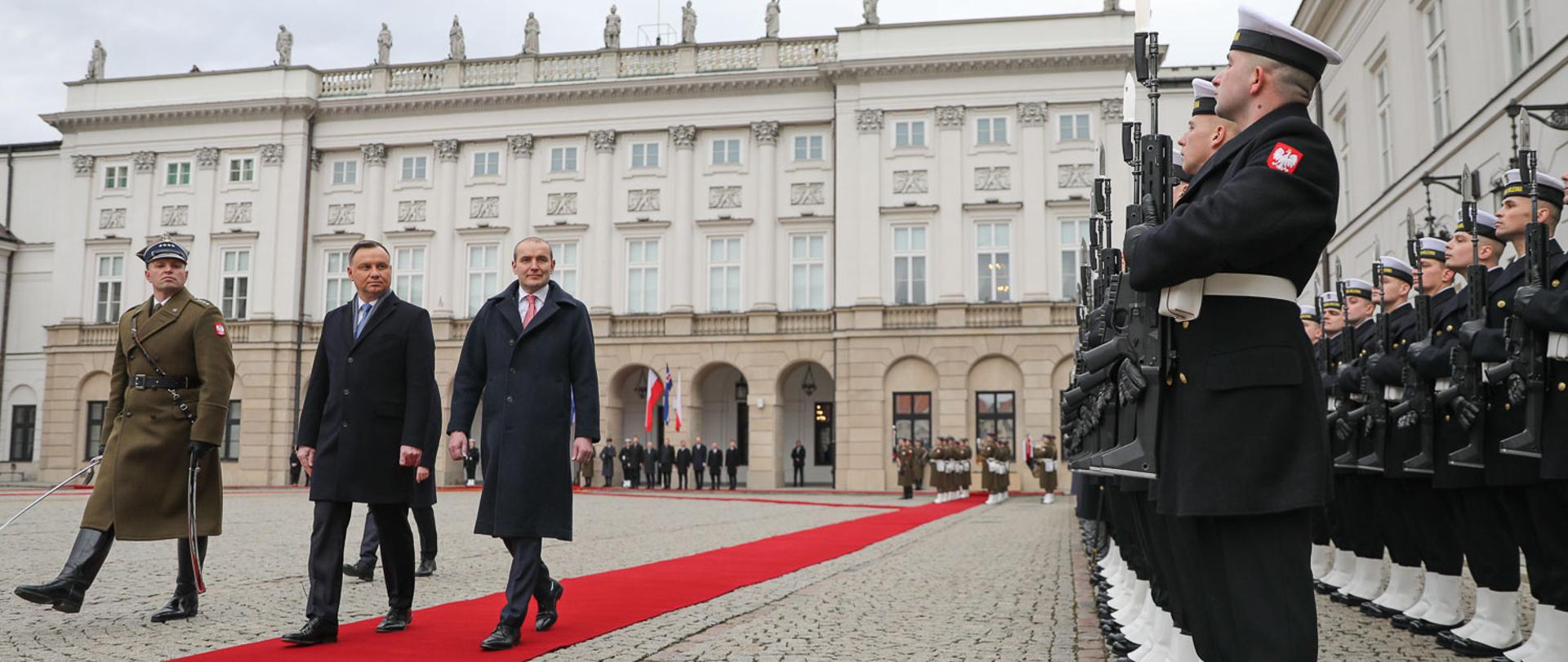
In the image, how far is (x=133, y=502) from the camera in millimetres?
6887

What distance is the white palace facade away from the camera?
3616 cm

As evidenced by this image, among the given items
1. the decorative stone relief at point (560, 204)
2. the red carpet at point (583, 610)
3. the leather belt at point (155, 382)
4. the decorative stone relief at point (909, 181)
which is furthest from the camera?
the decorative stone relief at point (560, 204)

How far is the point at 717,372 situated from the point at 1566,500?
36.5m

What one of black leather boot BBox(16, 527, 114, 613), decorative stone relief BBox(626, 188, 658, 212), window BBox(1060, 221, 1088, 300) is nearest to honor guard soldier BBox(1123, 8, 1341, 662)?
black leather boot BBox(16, 527, 114, 613)

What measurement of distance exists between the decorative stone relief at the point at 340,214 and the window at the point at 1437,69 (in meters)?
32.9

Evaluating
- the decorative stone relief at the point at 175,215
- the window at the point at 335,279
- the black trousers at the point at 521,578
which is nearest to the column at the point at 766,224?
the window at the point at 335,279

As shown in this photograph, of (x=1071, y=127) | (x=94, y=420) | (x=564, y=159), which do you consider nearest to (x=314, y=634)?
(x=1071, y=127)

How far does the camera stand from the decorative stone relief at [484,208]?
132ft

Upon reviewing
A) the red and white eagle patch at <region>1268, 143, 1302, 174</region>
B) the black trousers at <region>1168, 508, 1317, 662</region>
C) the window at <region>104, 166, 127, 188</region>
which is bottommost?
the black trousers at <region>1168, 508, 1317, 662</region>

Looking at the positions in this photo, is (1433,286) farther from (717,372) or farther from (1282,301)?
(717,372)

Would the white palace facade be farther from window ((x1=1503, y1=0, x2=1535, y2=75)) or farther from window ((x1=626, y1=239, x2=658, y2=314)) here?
window ((x1=1503, y1=0, x2=1535, y2=75))

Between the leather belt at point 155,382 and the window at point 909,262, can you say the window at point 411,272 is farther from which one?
the leather belt at point 155,382

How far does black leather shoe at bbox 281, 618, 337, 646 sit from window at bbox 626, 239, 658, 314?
32794 mm

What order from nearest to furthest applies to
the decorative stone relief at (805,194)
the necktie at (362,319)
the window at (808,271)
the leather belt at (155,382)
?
the necktie at (362,319), the leather belt at (155,382), the window at (808,271), the decorative stone relief at (805,194)
